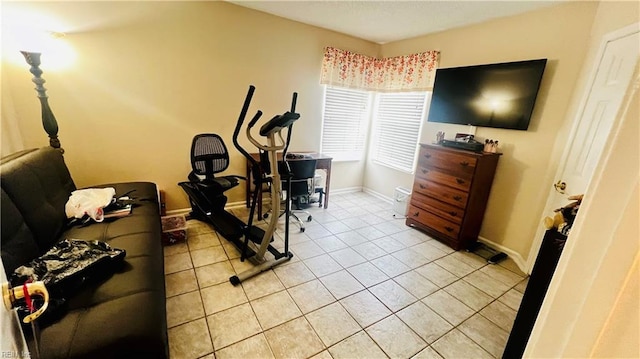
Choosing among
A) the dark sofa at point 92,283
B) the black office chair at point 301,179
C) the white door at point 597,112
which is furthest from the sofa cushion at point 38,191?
the white door at point 597,112

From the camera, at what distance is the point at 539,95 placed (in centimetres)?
233

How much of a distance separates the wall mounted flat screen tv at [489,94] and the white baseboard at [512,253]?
1.26 m

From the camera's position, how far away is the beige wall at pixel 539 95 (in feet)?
7.05

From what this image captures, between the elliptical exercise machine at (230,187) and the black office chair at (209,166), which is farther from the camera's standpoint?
Result: the black office chair at (209,166)

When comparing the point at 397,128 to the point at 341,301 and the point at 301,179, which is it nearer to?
the point at 301,179

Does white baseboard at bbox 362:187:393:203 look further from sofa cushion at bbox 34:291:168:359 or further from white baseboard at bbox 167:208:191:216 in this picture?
sofa cushion at bbox 34:291:168:359

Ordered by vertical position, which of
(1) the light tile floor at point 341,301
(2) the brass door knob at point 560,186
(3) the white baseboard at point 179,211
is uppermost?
(2) the brass door knob at point 560,186

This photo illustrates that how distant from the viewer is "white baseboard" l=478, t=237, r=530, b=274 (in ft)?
7.99

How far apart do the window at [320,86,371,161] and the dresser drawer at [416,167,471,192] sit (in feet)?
4.86

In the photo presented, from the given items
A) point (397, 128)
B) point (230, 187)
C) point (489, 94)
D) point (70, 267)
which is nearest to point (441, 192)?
point (489, 94)

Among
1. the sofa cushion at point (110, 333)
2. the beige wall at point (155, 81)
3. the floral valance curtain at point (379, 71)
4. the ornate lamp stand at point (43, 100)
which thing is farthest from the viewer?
the floral valance curtain at point (379, 71)

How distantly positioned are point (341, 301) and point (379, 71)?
3335mm

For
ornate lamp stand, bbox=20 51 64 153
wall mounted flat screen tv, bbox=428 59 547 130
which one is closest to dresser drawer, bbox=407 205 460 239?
wall mounted flat screen tv, bbox=428 59 547 130

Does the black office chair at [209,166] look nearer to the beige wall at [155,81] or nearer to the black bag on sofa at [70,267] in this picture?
the beige wall at [155,81]
